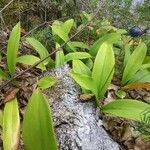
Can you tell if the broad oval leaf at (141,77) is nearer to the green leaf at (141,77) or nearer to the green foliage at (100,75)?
the green leaf at (141,77)

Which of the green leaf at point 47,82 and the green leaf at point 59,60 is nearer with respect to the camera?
the green leaf at point 47,82

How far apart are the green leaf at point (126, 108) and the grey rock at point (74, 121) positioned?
9 centimetres

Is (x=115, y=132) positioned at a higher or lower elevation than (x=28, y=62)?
lower

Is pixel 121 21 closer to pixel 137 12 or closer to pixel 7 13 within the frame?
pixel 137 12

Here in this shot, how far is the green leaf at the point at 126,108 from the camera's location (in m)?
1.95

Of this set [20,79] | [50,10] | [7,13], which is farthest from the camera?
[50,10]

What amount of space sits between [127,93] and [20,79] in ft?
2.45

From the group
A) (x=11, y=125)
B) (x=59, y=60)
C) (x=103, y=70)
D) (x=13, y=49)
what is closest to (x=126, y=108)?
(x=103, y=70)

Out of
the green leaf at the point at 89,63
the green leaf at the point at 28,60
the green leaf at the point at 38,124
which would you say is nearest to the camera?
the green leaf at the point at 38,124

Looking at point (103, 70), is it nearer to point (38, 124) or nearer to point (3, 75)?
point (3, 75)

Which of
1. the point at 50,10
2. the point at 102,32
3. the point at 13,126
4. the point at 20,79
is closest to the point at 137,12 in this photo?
the point at 102,32

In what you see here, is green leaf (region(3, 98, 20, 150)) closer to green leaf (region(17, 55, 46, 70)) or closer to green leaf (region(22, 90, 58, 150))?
green leaf (region(22, 90, 58, 150))

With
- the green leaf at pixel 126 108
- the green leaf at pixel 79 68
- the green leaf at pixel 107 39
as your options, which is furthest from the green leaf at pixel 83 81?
the green leaf at pixel 107 39

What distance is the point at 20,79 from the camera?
96.6 inches
